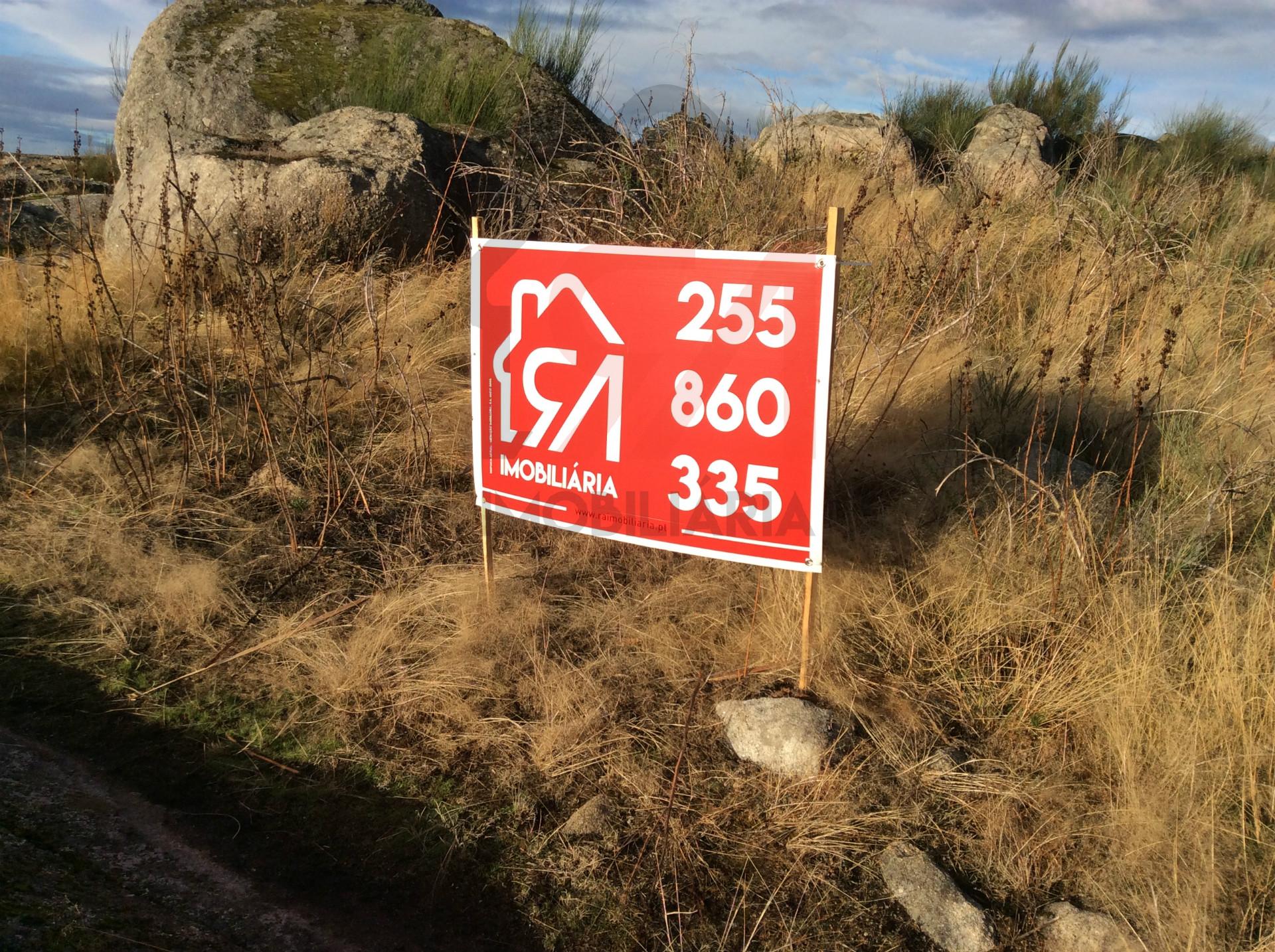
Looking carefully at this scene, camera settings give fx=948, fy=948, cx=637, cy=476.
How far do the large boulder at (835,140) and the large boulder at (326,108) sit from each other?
1470 mm

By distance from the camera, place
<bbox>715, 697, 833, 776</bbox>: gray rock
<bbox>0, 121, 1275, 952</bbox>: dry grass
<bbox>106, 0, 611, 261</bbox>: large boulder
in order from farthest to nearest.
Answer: <bbox>106, 0, 611, 261</bbox>: large boulder < <bbox>715, 697, 833, 776</bbox>: gray rock < <bbox>0, 121, 1275, 952</bbox>: dry grass

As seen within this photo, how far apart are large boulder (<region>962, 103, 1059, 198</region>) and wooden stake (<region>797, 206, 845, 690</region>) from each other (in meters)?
4.53

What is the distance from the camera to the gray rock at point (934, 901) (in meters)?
2.10

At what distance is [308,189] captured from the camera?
578cm

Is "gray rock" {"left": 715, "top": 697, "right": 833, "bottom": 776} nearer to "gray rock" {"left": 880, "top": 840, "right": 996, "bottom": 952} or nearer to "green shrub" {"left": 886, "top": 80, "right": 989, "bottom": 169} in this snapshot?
"gray rock" {"left": 880, "top": 840, "right": 996, "bottom": 952}

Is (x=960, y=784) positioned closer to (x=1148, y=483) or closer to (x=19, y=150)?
(x=1148, y=483)

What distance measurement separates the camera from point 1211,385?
14.6 feet

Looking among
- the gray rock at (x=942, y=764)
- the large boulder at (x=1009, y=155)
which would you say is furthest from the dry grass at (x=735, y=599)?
the large boulder at (x=1009, y=155)

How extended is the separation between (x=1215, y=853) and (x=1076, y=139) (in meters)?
10.9

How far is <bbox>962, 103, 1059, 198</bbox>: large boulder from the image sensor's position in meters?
7.16

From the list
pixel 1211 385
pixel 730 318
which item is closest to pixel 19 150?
pixel 730 318

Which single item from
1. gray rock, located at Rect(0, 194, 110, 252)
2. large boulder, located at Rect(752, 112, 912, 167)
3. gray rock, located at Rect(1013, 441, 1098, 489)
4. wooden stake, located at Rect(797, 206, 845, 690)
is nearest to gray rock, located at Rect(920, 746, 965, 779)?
wooden stake, located at Rect(797, 206, 845, 690)

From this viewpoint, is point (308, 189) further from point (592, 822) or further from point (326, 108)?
point (592, 822)

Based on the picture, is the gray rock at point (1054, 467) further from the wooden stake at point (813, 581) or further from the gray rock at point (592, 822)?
the gray rock at point (592, 822)
